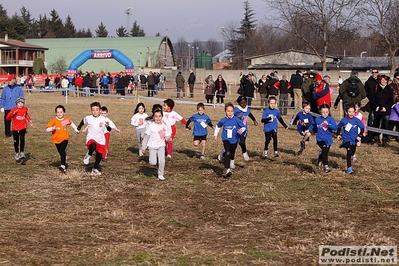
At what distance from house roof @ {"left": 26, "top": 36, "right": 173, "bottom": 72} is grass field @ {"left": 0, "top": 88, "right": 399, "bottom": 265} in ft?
286

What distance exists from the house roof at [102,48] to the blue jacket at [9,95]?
8196cm

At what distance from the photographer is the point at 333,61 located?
6950cm

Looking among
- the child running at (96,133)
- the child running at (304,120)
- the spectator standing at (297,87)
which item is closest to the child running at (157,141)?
the child running at (96,133)

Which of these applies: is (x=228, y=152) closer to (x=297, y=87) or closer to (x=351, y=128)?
(x=351, y=128)

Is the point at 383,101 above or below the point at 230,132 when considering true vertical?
above

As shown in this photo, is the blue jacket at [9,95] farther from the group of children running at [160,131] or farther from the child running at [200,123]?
the child running at [200,123]

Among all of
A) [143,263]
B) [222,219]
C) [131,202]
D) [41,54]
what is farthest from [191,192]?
[41,54]

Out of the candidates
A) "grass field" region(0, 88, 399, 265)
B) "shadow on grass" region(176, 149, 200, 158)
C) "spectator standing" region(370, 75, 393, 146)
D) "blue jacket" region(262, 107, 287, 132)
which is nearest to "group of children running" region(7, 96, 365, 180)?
"grass field" region(0, 88, 399, 265)

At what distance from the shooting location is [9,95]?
18594mm

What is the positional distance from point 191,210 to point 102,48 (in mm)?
98409

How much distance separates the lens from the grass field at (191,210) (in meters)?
7.07

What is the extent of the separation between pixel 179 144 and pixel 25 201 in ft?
27.1

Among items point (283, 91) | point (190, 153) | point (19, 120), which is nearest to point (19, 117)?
point (19, 120)

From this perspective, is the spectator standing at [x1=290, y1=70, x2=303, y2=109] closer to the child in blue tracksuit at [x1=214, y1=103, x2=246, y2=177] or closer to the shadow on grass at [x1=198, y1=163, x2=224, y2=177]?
the shadow on grass at [x1=198, y1=163, x2=224, y2=177]
